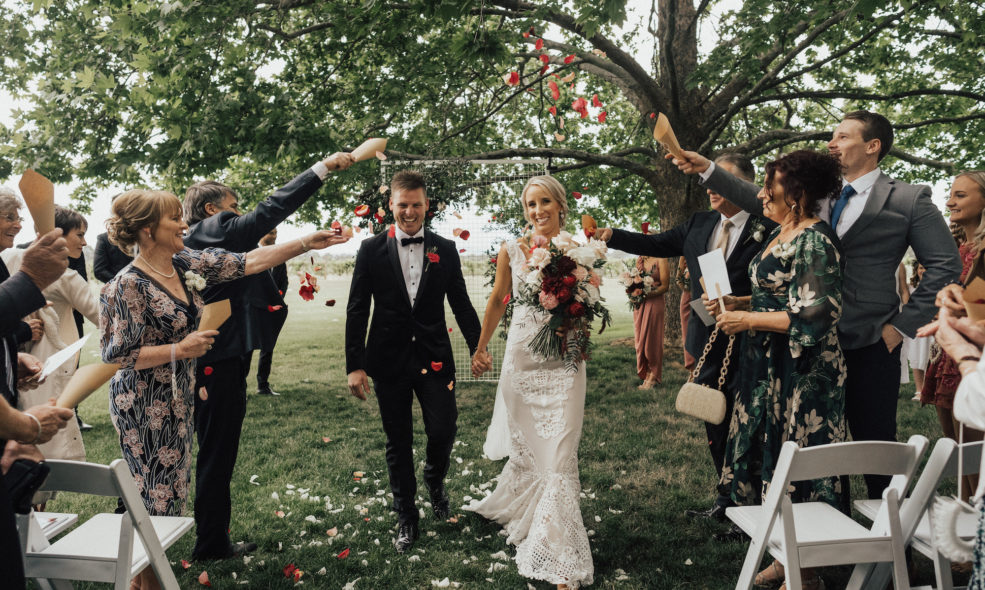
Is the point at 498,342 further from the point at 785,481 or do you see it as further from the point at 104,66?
the point at 785,481

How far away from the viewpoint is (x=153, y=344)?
326 centimetres

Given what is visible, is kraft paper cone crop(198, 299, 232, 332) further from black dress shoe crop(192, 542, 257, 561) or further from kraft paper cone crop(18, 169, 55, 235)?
black dress shoe crop(192, 542, 257, 561)

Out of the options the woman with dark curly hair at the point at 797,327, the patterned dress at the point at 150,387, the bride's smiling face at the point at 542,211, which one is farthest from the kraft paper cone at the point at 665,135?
the patterned dress at the point at 150,387

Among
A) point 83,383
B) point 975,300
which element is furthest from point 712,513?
point 83,383

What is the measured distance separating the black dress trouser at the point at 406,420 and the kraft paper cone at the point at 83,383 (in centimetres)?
192

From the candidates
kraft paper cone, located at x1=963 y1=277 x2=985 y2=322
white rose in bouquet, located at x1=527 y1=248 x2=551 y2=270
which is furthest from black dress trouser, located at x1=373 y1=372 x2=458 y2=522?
kraft paper cone, located at x1=963 y1=277 x2=985 y2=322

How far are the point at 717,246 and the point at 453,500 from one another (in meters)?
2.89

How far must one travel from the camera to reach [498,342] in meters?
11.1

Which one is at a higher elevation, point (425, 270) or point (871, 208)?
point (871, 208)

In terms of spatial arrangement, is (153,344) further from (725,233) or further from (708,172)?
(725,233)

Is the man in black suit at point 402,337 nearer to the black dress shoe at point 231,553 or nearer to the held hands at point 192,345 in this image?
the black dress shoe at point 231,553

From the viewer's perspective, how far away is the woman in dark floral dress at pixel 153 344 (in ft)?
10.4

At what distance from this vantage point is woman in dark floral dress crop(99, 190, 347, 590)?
10.4 feet

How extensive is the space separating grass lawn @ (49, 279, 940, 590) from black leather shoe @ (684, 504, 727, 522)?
0.08m
